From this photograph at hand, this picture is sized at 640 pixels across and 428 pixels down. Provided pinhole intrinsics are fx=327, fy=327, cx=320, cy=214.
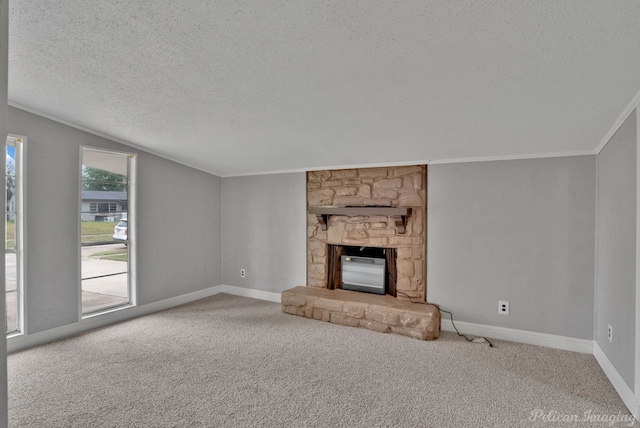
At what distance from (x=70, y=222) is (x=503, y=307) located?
462 cm

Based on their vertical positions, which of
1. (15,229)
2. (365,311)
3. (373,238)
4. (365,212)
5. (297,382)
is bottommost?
(297,382)

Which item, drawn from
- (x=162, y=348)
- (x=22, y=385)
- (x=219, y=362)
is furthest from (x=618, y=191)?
(x=22, y=385)

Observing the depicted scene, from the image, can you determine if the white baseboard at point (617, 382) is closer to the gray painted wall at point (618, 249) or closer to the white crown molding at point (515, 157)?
the gray painted wall at point (618, 249)

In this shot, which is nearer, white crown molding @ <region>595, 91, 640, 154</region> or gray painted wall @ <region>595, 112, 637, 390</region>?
white crown molding @ <region>595, 91, 640, 154</region>

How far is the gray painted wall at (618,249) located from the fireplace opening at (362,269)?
1917mm

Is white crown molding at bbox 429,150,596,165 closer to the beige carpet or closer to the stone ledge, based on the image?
the stone ledge

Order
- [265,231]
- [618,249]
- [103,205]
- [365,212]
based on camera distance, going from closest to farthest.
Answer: [618,249] → [103,205] → [365,212] → [265,231]

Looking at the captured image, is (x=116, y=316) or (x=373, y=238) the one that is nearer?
(x=116, y=316)

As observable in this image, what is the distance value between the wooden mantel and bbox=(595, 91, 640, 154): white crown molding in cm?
177

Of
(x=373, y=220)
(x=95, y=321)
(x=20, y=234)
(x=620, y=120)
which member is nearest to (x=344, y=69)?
(x=620, y=120)

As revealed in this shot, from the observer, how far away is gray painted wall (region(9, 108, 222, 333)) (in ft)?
10.5

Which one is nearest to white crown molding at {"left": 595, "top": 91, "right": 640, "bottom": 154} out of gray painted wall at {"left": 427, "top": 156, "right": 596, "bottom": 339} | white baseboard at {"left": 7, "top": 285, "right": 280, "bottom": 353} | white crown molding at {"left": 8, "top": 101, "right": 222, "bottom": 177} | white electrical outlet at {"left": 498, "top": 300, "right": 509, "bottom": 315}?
gray painted wall at {"left": 427, "top": 156, "right": 596, "bottom": 339}

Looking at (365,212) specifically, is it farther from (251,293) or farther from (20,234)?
(20,234)

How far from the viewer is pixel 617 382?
2.37 meters
